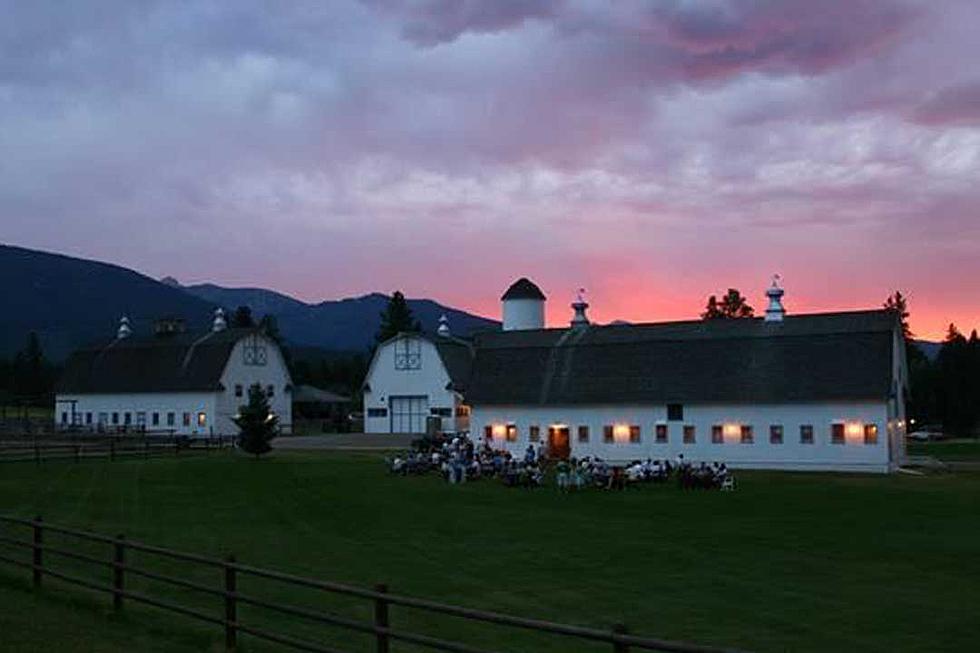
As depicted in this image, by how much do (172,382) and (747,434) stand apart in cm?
4805

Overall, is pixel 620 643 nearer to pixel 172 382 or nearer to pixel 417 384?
pixel 417 384

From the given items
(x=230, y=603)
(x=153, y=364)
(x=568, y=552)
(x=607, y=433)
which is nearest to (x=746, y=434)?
(x=607, y=433)

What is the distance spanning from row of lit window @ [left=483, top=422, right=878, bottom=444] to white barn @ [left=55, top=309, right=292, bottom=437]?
28222 millimetres

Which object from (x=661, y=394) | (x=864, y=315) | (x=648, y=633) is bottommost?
(x=648, y=633)

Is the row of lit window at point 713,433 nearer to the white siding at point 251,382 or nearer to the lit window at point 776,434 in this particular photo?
the lit window at point 776,434

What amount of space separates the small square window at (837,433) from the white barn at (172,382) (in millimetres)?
45961

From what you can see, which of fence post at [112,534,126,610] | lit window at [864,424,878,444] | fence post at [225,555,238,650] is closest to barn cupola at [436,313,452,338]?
lit window at [864,424,878,444]

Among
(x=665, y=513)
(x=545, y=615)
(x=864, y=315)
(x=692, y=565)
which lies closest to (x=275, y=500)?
(x=665, y=513)

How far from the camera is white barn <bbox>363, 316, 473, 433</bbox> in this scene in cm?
8125

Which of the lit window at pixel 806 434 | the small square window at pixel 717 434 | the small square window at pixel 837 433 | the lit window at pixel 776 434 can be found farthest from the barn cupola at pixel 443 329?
the small square window at pixel 837 433

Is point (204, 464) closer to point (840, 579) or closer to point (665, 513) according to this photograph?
point (665, 513)

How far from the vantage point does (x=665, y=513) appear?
32.7 metres

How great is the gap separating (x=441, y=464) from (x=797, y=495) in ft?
53.4

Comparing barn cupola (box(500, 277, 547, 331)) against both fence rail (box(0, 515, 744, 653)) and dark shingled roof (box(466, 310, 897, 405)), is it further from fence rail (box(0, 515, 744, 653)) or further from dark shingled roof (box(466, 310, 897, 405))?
fence rail (box(0, 515, 744, 653))
